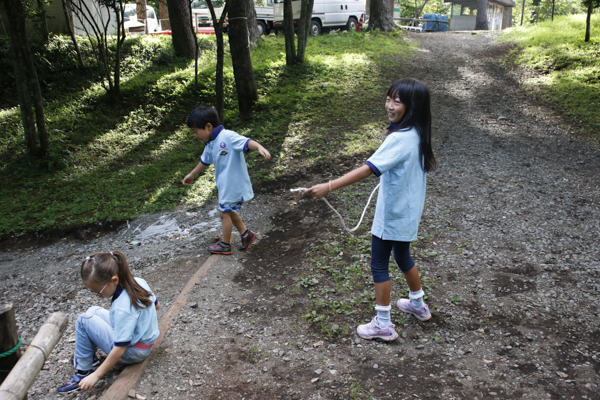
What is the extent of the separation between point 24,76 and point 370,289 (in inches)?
331

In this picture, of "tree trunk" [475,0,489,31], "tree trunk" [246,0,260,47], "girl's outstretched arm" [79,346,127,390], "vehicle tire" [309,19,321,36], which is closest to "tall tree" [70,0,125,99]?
"tree trunk" [246,0,260,47]

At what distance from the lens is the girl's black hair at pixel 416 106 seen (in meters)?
2.55

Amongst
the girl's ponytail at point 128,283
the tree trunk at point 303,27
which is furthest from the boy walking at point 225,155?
the tree trunk at point 303,27

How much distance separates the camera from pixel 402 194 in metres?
2.72

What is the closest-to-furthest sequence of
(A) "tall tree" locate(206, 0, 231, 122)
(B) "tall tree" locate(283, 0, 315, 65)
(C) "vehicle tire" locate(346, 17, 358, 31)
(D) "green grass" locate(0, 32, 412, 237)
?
(D) "green grass" locate(0, 32, 412, 237) → (A) "tall tree" locate(206, 0, 231, 122) → (B) "tall tree" locate(283, 0, 315, 65) → (C) "vehicle tire" locate(346, 17, 358, 31)

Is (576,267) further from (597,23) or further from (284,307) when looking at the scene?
(597,23)

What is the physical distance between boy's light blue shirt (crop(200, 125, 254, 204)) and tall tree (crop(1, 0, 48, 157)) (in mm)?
6015

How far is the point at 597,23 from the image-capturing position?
1335 centimetres

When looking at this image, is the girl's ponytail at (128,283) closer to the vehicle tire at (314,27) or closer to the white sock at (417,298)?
the white sock at (417,298)

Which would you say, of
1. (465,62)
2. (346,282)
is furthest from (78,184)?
(465,62)

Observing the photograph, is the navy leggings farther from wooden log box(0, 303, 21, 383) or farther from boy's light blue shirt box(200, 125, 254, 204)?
wooden log box(0, 303, 21, 383)

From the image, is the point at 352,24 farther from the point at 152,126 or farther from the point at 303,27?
the point at 152,126

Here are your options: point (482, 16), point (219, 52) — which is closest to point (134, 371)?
point (219, 52)

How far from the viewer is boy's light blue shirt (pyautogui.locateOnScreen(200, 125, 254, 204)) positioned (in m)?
4.28
